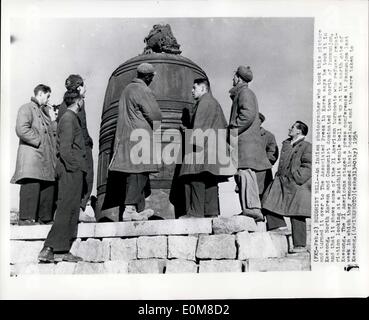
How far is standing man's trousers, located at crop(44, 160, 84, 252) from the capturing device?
8102mm

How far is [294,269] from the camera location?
816 centimetres

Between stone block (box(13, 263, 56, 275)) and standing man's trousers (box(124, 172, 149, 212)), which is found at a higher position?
standing man's trousers (box(124, 172, 149, 212))

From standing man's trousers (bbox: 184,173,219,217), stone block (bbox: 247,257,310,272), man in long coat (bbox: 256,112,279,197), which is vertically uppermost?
man in long coat (bbox: 256,112,279,197)

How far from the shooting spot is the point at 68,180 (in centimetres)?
818

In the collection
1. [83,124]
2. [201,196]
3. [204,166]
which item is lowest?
[201,196]

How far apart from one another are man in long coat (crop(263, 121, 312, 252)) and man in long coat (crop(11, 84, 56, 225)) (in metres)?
2.05

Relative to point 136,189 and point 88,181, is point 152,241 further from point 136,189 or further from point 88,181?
point 88,181

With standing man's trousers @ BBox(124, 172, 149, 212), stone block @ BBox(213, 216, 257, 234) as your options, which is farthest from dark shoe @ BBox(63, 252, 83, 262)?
stone block @ BBox(213, 216, 257, 234)

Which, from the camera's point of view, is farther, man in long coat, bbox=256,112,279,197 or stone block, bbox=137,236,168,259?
man in long coat, bbox=256,112,279,197

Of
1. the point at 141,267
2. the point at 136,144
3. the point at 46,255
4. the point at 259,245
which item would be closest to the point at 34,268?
the point at 46,255

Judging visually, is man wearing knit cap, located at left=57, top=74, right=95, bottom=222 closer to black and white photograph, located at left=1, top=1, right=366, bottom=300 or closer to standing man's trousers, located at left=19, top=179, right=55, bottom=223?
black and white photograph, located at left=1, top=1, right=366, bottom=300

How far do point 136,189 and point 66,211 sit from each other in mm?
683
